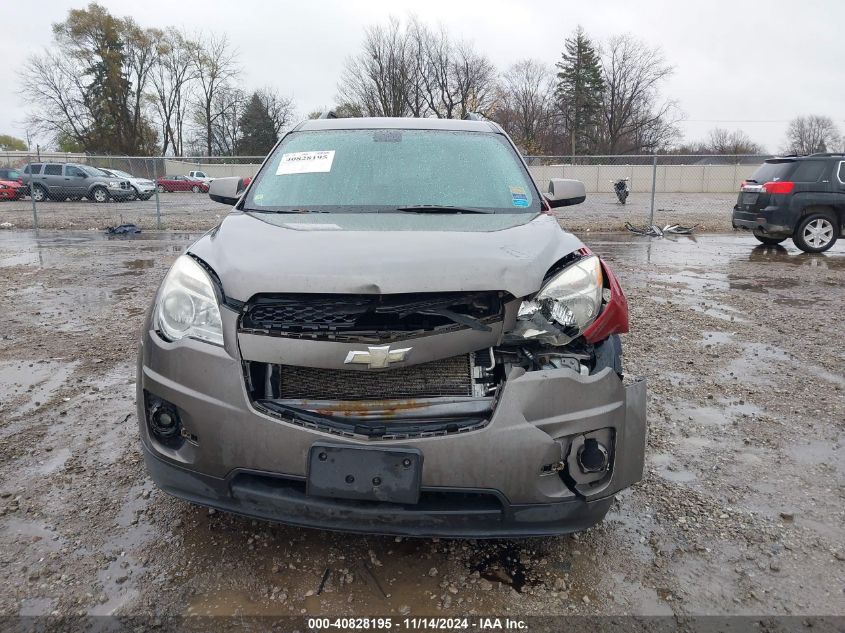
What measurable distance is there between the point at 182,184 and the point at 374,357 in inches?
1536

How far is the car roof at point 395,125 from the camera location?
12.8 feet

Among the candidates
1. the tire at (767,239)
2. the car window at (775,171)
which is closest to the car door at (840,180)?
the car window at (775,171)

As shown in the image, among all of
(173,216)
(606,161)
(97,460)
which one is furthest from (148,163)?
(97,460)

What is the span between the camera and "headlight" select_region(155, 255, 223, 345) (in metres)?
2.15

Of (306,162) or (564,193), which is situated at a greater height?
(306,162)

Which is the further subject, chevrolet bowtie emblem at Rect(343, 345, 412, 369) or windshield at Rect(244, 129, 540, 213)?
windshield at Rect(244, 129, 540, 213)

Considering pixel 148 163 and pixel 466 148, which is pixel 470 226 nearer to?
pixel 466 148

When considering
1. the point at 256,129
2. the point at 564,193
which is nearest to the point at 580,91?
the point at 256,129

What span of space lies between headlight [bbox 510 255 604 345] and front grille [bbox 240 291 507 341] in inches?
6.9

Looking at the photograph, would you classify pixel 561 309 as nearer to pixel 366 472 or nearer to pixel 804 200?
pixel 366 472

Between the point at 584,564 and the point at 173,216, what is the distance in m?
20.9

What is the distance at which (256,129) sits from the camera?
64188 mm

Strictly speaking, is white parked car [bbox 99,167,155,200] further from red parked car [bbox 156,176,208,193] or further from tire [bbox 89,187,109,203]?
red parked car [bbox 156,176,208,193]

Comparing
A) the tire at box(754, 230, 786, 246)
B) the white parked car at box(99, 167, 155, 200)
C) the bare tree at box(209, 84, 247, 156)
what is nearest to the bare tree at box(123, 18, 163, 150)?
the bare tree at box(209, 84, 247, 156)
